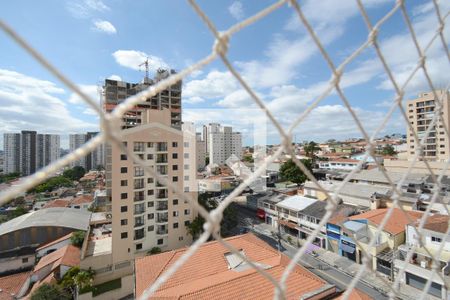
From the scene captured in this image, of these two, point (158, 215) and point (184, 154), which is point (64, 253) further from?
point (184, 154)

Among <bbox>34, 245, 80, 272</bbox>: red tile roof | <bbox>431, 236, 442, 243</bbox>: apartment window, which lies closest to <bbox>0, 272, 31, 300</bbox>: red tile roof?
<bbox>34, 245, 80, 272</bbox>: red tile roof

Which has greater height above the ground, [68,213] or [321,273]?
[68,213]

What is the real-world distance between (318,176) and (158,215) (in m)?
11.8

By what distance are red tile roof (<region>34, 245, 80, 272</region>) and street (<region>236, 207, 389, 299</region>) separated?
198 inches

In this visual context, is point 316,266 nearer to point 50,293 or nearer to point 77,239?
point 50,293

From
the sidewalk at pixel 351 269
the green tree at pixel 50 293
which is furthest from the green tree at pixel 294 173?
the green tree at pixel 50 293

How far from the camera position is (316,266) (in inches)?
253

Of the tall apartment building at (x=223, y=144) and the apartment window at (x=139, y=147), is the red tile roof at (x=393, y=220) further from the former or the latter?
the tall apartment building at (x=223, y=144)

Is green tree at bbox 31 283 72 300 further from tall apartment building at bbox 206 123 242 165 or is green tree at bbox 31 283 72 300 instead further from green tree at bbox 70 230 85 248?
tall apartment building at bbox 206 123 242 165

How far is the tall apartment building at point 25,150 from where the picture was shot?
21.2 metres

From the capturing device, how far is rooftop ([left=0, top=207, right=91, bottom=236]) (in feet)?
25.7

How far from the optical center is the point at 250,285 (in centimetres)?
332

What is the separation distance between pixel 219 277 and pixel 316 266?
12.8ft


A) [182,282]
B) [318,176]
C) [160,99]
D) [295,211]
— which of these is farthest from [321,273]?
[318,176]
